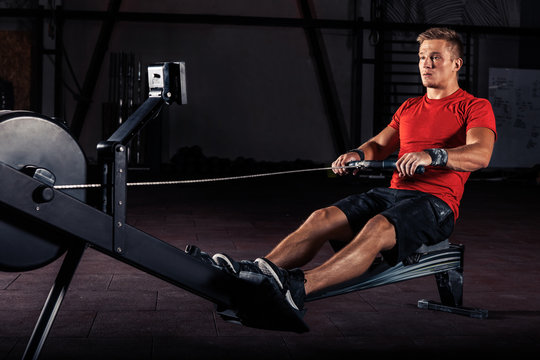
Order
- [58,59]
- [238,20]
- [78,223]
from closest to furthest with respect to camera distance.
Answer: [78,223] → [58,59] → [238,20]

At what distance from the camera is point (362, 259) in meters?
2.30

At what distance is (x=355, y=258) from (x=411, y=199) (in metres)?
0.34

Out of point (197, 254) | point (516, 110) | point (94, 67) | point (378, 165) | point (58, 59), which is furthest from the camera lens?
point (516, 110)

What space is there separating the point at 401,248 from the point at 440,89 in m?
0.69

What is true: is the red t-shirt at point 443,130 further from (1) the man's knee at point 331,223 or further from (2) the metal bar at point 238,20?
(2) the metal bar at point 238,20

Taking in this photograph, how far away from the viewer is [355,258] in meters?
2.30

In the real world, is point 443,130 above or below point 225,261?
above

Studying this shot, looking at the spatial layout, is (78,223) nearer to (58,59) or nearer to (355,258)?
(355,258)

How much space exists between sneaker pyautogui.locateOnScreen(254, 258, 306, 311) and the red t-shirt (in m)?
0.69

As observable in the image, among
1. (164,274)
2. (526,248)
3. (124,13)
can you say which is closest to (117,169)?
(164,274)

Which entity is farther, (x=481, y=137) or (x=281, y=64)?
(x=281, y=64)

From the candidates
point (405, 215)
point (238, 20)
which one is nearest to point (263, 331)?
point (405, 215)

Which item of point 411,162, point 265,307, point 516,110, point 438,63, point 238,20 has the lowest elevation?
point 265,307

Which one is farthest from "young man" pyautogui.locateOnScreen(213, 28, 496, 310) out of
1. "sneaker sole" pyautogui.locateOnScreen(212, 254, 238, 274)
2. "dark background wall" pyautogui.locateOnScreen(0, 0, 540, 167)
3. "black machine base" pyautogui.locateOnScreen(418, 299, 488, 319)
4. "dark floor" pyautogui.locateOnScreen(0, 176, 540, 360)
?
"dark background wall" pyautogui.locateOnScreen(0, 0, 540, 167)
